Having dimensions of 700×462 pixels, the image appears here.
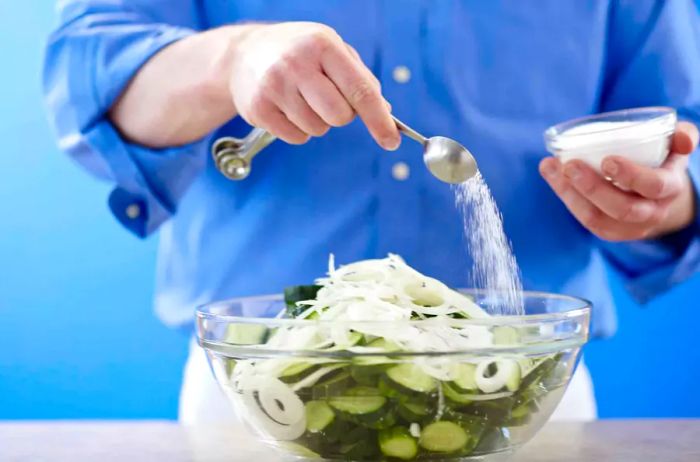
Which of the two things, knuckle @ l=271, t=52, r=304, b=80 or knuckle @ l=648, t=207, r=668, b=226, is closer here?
knuckle @ l=271, t=52, r=304, b=80

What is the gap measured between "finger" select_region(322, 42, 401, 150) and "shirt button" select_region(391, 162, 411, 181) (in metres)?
0.46

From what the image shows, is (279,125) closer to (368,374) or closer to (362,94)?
(362,94)

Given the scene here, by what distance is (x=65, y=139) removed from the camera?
4.33 feet

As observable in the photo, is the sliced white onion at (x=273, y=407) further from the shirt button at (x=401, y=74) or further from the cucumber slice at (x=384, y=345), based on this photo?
the shirt button at (x=401, y=74)

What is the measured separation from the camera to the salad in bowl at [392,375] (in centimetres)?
64

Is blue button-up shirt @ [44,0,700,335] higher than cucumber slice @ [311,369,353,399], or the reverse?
blue button-up shirt @ [44,0,700,335]

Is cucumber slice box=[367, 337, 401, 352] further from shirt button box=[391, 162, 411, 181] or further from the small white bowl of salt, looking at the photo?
shirt button box=[391, 162, 411, 181]

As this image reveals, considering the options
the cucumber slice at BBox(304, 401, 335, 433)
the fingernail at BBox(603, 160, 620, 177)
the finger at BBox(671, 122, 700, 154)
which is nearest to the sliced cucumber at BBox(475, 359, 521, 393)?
the cucumber slice at BBox(304, 401, 335, 433)

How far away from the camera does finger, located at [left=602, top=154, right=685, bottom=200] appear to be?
3.68ft

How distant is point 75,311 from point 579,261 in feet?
6.99

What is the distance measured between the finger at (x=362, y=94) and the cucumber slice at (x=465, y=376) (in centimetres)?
27

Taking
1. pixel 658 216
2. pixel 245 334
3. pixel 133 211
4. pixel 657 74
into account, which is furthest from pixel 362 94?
pixel 657 74

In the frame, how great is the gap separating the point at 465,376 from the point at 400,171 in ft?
2.32

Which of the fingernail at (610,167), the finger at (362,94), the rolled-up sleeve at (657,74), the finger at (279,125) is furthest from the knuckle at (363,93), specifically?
the rolled-up sleeve at (657,74)
